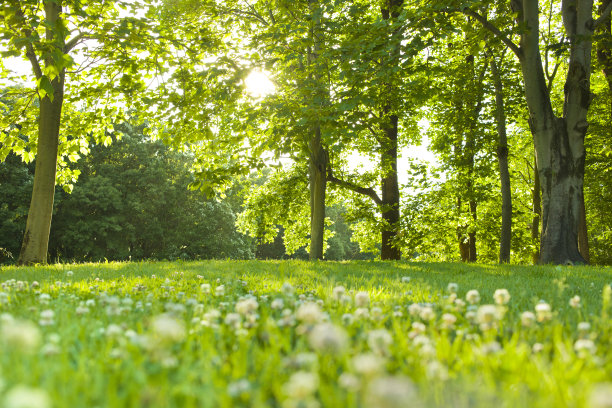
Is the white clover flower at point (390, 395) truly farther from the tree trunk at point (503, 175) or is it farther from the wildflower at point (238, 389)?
the tree trunk at point (503, 175)

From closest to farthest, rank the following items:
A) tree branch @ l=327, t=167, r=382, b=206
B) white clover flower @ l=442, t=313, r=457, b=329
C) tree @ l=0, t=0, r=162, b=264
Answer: white clover flower @ l=442, t=313, r=457, b=329 → tree @ l=0, t=0, r=162, b=264 → tree branch @ l=327, t=167, r=382, b=206

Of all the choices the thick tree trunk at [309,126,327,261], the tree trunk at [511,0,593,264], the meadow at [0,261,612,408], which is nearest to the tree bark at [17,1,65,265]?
the thick tree trunk at [309,126,327,261]

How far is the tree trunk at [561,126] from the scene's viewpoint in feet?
36.4

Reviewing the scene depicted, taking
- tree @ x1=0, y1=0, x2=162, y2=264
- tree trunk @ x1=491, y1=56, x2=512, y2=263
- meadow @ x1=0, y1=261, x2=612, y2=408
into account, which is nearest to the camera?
meadow @ x1=0, y1=261, x2=612, y2=408

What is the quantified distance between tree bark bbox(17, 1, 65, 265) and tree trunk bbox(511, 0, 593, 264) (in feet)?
43.3

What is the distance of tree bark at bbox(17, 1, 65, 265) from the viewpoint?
1063 cm

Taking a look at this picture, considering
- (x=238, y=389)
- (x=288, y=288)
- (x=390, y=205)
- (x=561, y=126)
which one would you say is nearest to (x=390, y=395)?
(x=238, y=389)

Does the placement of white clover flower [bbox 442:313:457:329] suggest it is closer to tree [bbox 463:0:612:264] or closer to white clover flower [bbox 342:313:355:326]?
white clover flower [bbox 342:313:355:326]

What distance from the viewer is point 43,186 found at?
10781 millimetres

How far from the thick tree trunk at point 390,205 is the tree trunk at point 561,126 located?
6.61 metres

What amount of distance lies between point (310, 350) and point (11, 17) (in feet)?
28.8

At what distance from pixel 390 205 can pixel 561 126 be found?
26.5ft

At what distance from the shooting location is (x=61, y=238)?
33188 mm

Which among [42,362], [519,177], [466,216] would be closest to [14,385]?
[42,362]
